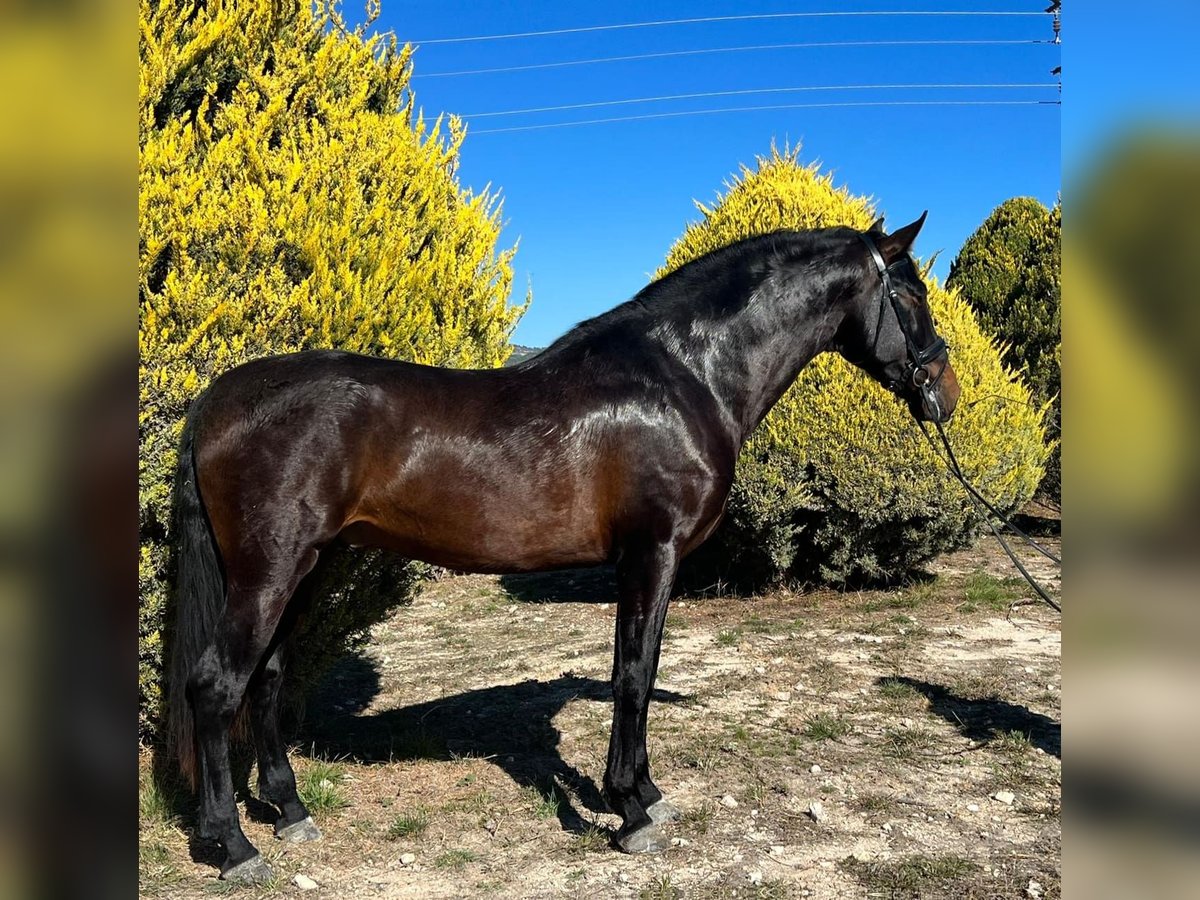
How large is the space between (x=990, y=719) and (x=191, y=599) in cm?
427

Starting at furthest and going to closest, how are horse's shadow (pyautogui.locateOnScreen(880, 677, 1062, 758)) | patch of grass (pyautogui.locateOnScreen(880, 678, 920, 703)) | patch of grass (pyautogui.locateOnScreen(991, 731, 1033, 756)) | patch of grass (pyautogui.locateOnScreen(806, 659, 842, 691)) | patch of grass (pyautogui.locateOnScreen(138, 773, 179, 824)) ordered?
patch of grass (pyautogui.locateOnScreen(806, 659, 842, 691)), patch of grass (pyautogui.locateOnScreen(880, 678, 920, 703)), horse's shadow (pyautogui.locateOnScreen(880, 677, 1062, 758)), patch of grass (pyautogui.locateOnScreen(991, 731, 1033, 756)), patch of grass (pyautogui.locateOnScreen(138, 773, 179, 824))

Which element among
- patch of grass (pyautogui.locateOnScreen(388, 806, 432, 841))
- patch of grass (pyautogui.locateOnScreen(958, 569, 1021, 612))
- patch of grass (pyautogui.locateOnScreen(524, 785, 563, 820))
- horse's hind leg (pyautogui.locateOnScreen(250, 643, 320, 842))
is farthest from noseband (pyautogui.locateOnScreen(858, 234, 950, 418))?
patch of grass (pyautogui.locateOnScreen(958, 569, 1021, 612))

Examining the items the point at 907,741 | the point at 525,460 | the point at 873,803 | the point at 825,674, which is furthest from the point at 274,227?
the point at 825,674

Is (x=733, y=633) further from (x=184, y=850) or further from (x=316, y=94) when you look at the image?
(x=316, y=94)

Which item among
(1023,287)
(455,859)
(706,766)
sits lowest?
(455,859)

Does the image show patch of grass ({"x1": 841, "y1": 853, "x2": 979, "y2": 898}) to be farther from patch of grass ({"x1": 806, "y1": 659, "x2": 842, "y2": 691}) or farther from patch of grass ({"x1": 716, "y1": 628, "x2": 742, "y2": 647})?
patch of grass ({"x1": 716, "y1": 628, "x2": 742, "y2": 647})

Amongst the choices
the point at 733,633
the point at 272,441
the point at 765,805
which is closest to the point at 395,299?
the point at 272,441

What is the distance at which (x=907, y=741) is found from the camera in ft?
15.3

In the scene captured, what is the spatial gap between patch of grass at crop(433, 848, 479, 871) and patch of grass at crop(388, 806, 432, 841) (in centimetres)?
24

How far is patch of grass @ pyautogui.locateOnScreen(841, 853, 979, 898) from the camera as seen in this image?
3.19 meters

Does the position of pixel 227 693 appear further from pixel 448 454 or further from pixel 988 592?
pixel 988 592

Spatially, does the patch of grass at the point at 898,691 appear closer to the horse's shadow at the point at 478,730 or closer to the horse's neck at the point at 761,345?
the horse's shadow at the point at 478,730

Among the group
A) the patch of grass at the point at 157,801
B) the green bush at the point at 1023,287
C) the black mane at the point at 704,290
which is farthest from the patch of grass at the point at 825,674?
the green bush at the point at 1023,287
